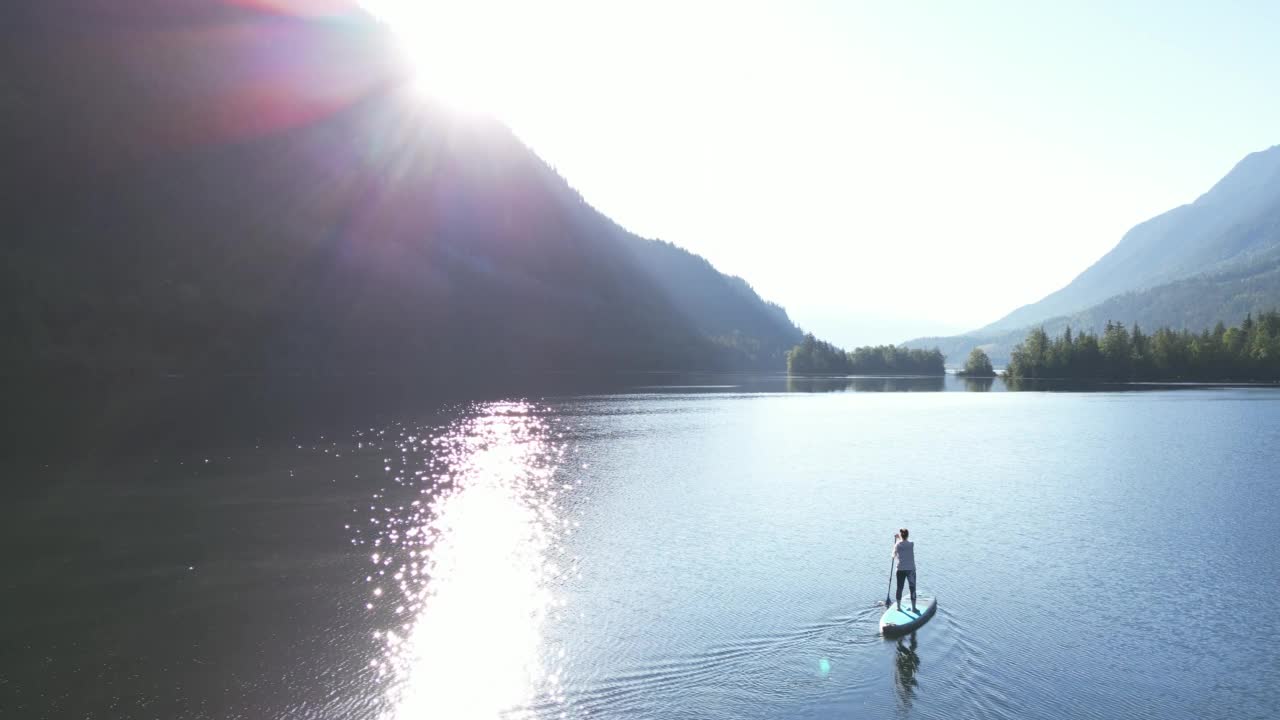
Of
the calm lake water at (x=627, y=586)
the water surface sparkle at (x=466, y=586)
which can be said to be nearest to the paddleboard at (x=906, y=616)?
the calm lake water at (x=627, y=586)

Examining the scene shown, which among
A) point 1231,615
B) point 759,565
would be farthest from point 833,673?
point 1231,615

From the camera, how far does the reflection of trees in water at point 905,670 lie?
2514 centimetres

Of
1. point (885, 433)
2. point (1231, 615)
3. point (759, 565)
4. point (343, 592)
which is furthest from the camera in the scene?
point (885, 433)

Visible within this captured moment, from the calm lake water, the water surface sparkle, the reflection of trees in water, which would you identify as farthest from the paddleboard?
the water surface sparkle

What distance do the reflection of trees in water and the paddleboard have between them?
436 millimetres

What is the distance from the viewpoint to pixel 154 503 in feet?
183

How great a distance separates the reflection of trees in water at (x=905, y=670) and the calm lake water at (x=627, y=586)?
12 centimetres

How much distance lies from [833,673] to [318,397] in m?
167

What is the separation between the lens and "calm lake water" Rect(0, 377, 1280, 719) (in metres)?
25.7

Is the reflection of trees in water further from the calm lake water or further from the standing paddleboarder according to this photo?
the standing paddleboarder

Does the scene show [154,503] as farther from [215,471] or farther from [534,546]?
[534,546]

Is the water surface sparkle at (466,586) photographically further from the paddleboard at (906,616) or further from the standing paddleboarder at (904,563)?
the standing paddleboarder at (904,563)

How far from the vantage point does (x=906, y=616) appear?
3128 centimetres

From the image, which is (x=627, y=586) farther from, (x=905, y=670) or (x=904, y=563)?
(x=905, y=670)
